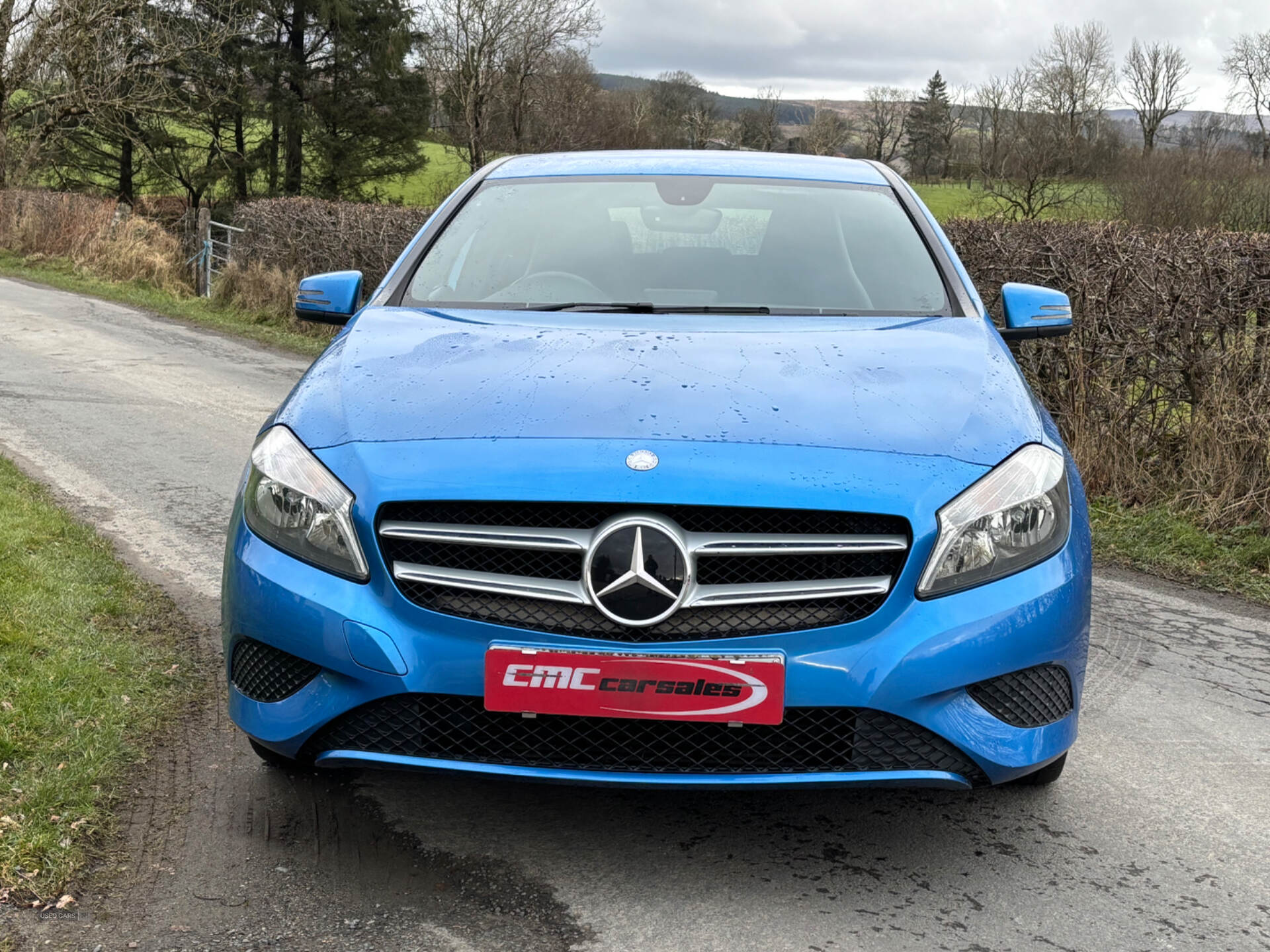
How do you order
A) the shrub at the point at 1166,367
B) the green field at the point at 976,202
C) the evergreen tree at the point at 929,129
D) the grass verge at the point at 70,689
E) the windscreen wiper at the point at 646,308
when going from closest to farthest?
the grass verge at the point at 70,689, the windscreen wiper at the point at 646,308, the shrub at the point at 1166,367, the green field at the point at 976,202, the evergreen tree at the point at 929,129

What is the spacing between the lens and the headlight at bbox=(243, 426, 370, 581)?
8.77 ft

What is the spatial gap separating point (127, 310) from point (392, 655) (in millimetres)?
16031

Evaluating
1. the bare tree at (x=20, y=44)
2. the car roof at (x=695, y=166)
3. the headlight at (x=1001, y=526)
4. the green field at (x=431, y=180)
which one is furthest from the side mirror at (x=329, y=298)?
the green field at (x=431, y=180)

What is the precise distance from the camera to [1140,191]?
34812mm

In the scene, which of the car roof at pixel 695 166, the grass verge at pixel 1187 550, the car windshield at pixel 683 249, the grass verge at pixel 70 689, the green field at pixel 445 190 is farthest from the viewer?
the green field at pixel 445 190

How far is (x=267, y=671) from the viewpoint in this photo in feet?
9.09

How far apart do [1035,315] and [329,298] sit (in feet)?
7.32

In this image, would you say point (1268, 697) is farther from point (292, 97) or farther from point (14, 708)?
point (292, 97)

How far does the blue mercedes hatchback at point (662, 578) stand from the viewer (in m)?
2.52

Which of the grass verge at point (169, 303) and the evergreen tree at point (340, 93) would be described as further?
the evergreen tree at point (340, 93)

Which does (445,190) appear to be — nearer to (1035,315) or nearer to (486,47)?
(486,47)

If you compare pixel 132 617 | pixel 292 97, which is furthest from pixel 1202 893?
pixel 292 97

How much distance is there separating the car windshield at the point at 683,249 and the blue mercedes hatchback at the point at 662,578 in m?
0.82

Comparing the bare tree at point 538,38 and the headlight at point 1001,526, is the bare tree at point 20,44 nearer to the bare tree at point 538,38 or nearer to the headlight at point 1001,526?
the bare tree at point 538,38
